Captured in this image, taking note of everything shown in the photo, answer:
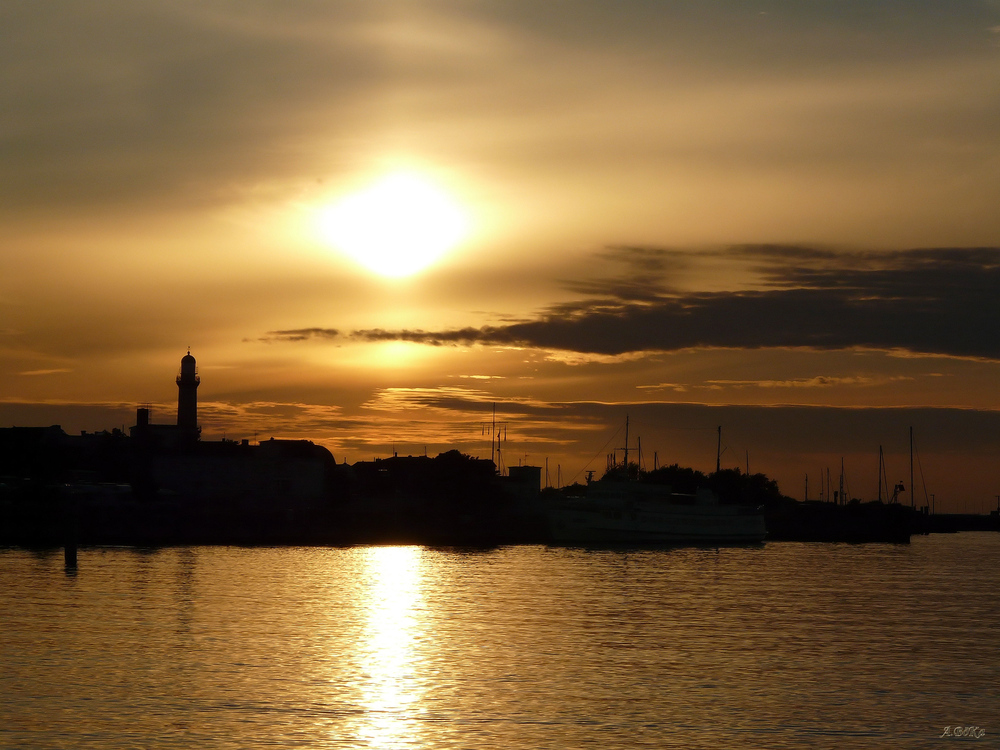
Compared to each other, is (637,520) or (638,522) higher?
(637,520)

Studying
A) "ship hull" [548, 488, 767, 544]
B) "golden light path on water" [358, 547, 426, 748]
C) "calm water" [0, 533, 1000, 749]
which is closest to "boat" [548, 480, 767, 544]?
"ship hull" [548, 488, 767, 544]

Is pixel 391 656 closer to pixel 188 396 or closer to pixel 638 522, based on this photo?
pixel 638 522

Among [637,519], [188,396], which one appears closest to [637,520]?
[637,519]

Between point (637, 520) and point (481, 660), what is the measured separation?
83636 mm

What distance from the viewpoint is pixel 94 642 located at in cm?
4338

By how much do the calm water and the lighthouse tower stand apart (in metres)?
75.9

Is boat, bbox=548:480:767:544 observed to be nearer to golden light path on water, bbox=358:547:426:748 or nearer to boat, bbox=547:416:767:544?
boat, bbox=547:416:767:544

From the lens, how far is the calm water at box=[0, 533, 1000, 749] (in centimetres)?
3002

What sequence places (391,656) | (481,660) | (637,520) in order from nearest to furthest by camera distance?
1. (481,660)
2. (391,656)
3. (637,520)

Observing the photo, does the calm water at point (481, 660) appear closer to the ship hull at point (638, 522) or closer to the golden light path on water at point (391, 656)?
the golden light path on water at point (391, 656)

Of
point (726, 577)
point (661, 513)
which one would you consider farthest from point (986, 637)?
point (661, 513)

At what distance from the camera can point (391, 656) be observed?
4206 centimetres

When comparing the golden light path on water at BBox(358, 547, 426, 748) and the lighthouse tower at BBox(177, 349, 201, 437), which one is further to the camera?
the lighthouse tower at BBox(177, 349, 201, 437)

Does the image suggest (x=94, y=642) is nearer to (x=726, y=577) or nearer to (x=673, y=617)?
(x=673, y=617)
